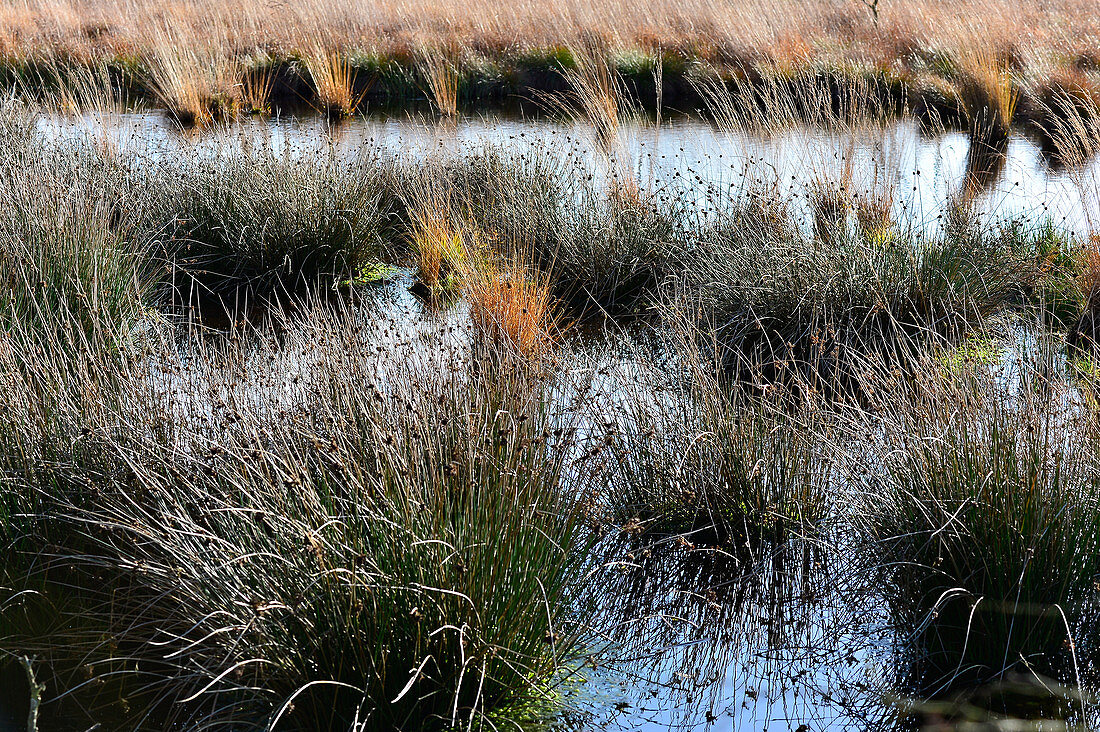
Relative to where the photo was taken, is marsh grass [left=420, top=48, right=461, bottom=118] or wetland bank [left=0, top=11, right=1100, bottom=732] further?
marsh grass [left=420, top=48, right=461, bottom=118]

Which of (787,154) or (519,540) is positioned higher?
(787,154)

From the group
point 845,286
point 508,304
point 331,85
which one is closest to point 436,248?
point 508,304

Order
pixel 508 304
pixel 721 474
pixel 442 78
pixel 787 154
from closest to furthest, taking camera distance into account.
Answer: pixel 721 474 < pixel 508 304 < pixel 787 154 < pixel 442 78

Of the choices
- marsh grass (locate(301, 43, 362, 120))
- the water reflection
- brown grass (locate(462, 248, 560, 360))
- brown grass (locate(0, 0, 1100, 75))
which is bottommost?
brown grass (locate(462, 248, 560, 360))

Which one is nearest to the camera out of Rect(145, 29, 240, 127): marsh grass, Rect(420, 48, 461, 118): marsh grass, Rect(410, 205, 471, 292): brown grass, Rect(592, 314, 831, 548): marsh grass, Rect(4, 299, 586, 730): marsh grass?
Rect(4, 299, 586, 730): marsh grass

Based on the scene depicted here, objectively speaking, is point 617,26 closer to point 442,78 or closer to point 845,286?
point 442,78

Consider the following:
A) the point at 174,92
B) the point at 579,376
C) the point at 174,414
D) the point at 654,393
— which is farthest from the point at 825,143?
the point at 174,92

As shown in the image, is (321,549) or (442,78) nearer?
(321,549)

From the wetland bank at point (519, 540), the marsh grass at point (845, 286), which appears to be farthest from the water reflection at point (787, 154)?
the wetland bank at point (519, 540)

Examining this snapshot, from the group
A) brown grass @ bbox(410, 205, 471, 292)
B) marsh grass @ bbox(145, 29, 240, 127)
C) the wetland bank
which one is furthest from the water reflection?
the wetland bank

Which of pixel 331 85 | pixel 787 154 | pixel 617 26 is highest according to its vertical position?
→ pixel 617 26

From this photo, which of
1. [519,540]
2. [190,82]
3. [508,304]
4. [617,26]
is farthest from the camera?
[617,26]

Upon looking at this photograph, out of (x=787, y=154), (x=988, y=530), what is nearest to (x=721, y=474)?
(x=988, y=530)

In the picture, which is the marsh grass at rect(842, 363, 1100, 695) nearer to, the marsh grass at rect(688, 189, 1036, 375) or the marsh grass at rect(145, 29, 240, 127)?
the marsh grass at rect(688, 189, 1036, 375)
